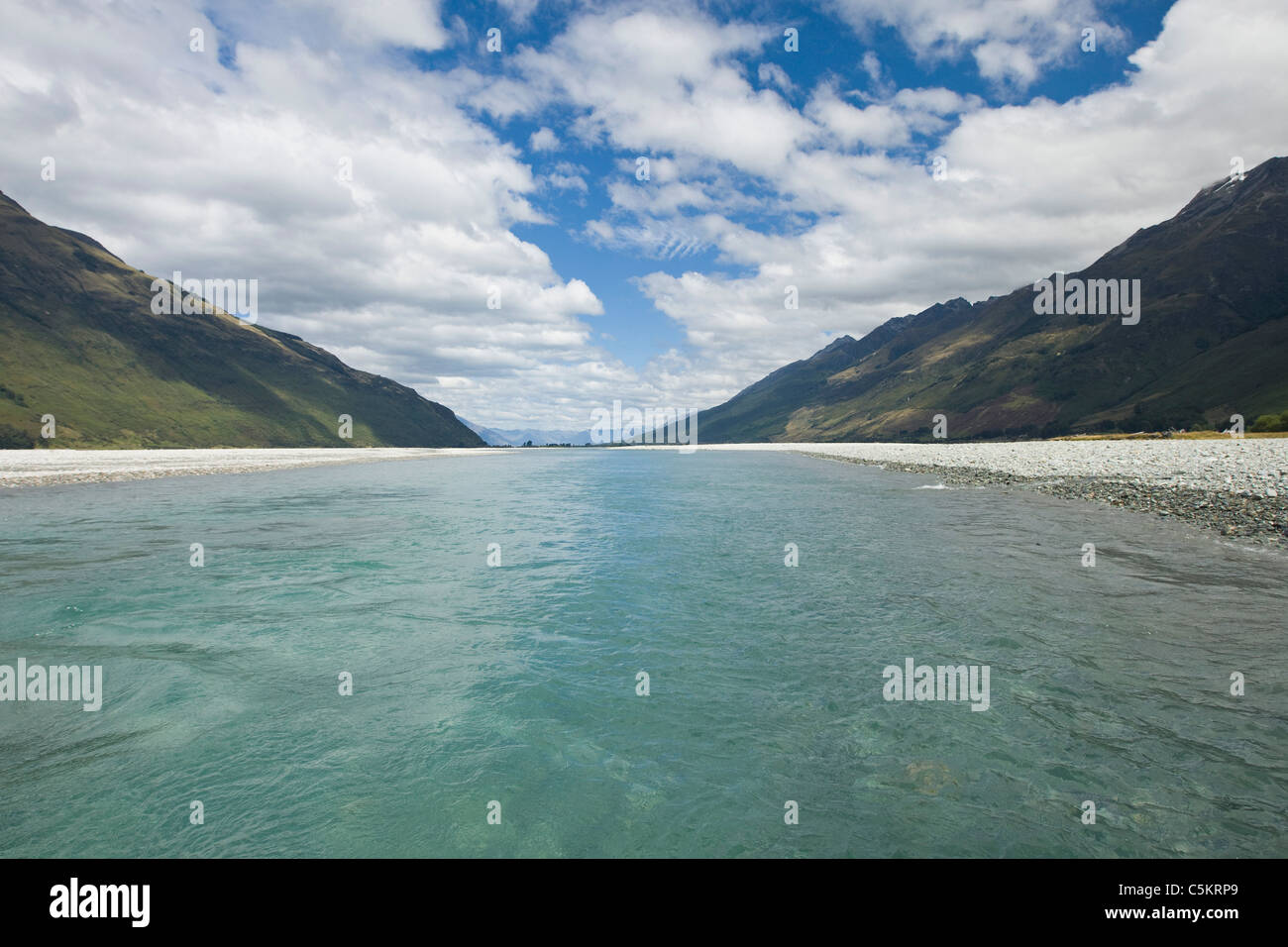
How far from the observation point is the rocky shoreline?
26.0 m

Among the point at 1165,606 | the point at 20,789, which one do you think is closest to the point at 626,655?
the point at 20,789

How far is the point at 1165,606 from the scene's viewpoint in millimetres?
16062

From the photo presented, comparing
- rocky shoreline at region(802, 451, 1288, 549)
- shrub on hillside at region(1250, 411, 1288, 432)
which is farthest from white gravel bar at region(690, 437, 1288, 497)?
shrub on hillside at region(1250, 411, 1288, 432)

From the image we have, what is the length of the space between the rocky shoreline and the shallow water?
12.5 feet

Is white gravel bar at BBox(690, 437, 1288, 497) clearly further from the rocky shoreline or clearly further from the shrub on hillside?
the shrub on hillside

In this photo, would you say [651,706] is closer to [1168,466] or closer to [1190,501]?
[1190,501]

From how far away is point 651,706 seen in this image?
1122 centimetres

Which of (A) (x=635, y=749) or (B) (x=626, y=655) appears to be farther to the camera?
(B) (x=626, y=655)

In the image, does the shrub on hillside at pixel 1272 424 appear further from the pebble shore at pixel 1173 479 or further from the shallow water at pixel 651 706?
the shallow water at pixel 651 706

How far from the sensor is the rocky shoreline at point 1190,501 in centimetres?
2597

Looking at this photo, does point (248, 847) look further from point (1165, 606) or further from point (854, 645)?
point (1165, 606)

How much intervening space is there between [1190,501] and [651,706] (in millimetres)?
38414
